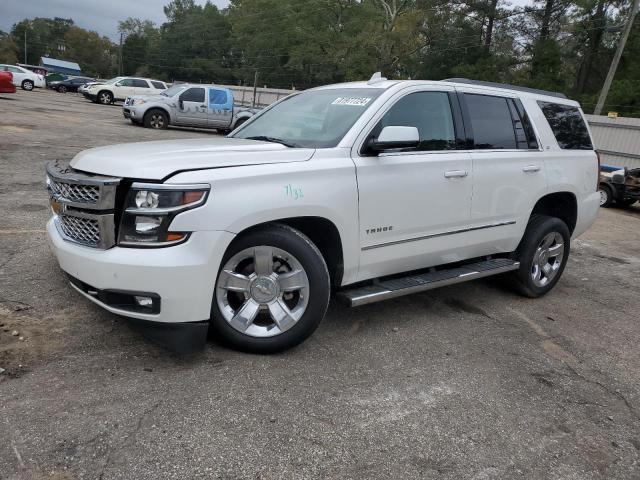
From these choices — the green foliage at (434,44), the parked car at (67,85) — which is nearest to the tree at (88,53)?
the green foliage at (434,44)

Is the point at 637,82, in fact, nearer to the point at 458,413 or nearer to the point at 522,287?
the point at 522,287

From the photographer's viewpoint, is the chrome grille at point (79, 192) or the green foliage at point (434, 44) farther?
the green foliage at point (434, 44)

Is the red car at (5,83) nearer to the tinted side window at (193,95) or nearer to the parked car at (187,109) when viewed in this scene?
the parked car at (187,109)

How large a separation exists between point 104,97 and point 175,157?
3066 cm

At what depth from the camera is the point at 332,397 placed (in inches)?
123

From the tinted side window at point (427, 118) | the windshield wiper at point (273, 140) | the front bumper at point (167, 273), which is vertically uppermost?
the tinted side window at point (427, 118)

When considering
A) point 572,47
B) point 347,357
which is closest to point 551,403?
point 347,357

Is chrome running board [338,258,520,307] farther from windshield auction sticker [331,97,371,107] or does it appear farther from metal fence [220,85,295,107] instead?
metal fence [220,85,295,107]

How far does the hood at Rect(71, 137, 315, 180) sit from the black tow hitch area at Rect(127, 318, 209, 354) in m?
0.84

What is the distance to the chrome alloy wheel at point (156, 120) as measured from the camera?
61.8 feet

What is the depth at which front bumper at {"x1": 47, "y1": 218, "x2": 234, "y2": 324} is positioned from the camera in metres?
2.94

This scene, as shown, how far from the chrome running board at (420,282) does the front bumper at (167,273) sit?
1.05 meters

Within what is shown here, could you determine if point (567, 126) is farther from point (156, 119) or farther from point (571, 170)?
point (156, 119)

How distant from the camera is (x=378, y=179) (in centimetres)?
373
